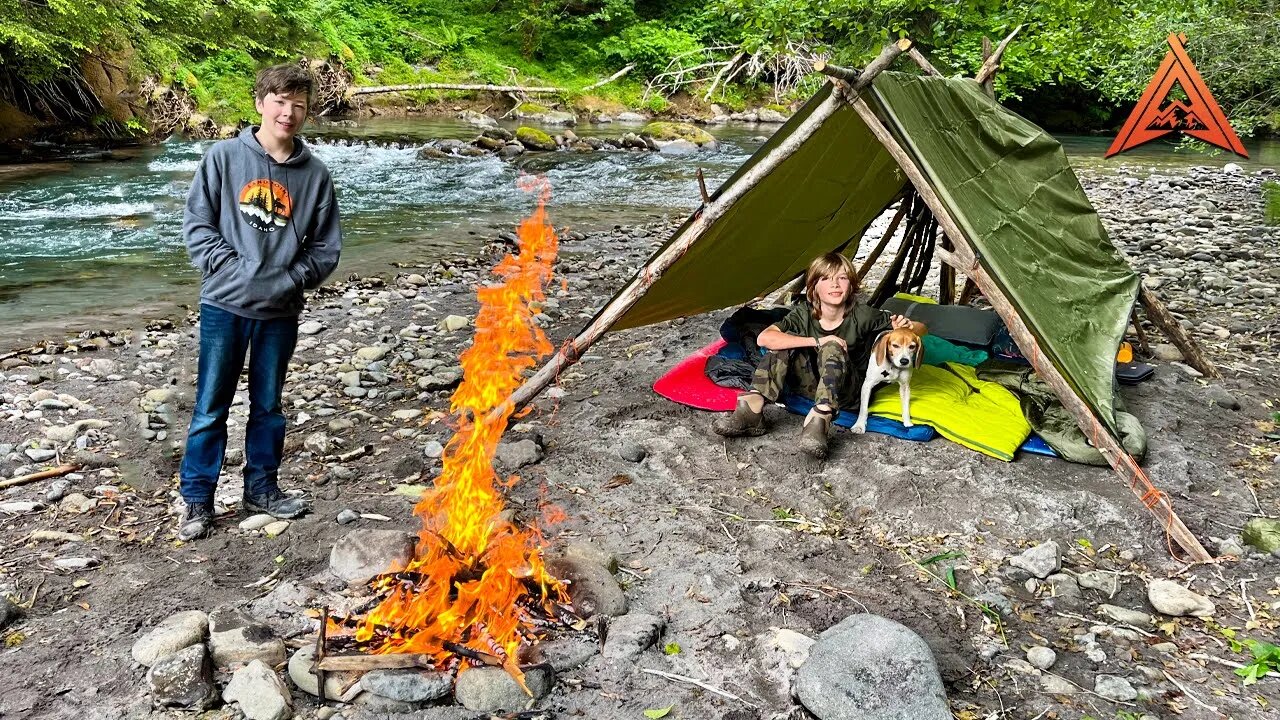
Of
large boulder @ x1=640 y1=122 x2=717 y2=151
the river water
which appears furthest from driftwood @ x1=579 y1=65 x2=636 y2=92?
the river water

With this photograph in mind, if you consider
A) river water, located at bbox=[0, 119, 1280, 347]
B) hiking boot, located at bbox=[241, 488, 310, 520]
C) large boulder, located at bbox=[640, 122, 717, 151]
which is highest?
hiking boot, located at bbox=[241, 488, 310, 520]

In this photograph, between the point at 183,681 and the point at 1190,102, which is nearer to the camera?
the point at 183,681

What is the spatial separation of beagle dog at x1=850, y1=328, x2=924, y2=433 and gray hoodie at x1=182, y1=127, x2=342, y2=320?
3126 millimetres

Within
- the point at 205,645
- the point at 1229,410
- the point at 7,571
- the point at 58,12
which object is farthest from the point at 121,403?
the point at 58,12

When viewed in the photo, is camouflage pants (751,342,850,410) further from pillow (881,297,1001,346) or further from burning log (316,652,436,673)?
burning log (316,652,436,673)

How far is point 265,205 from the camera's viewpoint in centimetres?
376

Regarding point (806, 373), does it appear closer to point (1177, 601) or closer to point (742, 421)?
point (742, 421)

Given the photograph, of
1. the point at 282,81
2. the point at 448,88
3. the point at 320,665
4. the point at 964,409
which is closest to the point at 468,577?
the point at 320,665

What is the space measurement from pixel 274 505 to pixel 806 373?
10.2 feet

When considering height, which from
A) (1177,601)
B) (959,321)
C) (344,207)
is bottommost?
(344,207)

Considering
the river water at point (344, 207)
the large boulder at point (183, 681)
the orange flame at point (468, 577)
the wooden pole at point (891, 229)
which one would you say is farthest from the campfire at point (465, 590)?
the river water at point (344, 207)

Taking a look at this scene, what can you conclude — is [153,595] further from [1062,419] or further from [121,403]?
[1062,419]

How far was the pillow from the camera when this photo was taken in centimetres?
590

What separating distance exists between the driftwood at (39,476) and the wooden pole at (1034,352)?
462 cm
